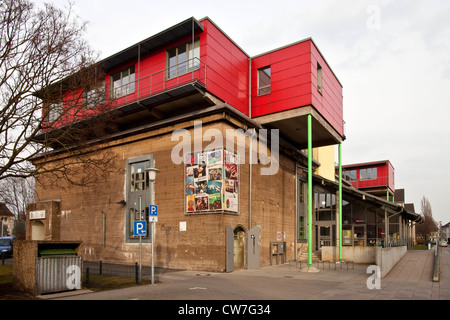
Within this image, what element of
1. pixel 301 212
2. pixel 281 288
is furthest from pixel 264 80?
pixel 281 288

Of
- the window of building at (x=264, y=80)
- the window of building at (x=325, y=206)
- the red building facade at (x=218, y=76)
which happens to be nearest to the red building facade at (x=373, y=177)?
the window of building at (x=325, y=206)

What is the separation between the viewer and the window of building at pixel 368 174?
153 feet

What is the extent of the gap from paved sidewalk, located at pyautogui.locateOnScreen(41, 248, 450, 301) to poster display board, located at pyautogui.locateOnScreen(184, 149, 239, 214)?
129 inches

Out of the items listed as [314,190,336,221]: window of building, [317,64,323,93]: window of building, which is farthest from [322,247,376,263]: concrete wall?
[317,64,323,93]: window of building

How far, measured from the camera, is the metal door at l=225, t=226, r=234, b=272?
1803 cm

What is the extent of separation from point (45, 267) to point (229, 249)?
908 centimetres

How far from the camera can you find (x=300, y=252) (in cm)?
2677

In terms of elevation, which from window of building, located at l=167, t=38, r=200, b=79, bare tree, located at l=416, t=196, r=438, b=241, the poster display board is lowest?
bare tree, located at l=416, t=196, r=438, b=241

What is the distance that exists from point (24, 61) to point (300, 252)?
68.8 feet

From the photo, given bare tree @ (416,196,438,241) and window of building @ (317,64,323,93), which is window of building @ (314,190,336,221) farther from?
bare tree @ (416,196,438,241)

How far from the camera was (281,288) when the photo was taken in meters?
12.9

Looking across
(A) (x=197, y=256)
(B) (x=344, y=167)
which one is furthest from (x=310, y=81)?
(B) (x=344, y=167)

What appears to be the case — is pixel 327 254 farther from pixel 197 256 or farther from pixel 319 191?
pixel 197 256

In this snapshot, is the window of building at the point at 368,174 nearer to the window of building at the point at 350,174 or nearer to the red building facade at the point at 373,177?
the red building facade at the point at 373,177
